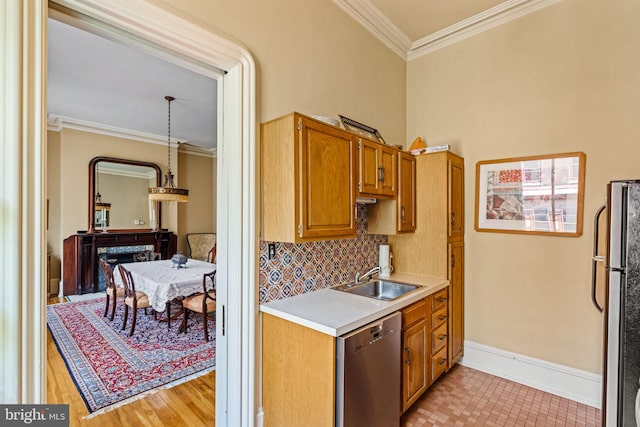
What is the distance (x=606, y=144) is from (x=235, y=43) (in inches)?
106

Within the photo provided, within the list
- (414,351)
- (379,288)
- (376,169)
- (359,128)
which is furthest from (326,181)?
(414,351)

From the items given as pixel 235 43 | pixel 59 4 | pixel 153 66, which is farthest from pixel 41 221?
pixel 153 66

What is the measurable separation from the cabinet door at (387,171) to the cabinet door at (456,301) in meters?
0.77

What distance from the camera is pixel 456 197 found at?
2.77 meters

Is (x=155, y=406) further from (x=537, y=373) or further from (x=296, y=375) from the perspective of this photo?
(x=537, y=373)

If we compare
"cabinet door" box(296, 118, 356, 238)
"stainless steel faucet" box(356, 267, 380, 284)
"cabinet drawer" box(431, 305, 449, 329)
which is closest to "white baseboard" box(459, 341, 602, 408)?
"cabinet drawer" box(431, 305, 449, 329)

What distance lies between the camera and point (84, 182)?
5.32 m

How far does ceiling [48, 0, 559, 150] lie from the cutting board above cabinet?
60cm

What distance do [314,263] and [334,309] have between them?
0.50 metres

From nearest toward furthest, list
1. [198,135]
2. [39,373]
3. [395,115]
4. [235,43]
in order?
[39,373] → [235,43] → [395,115] → [198,135]

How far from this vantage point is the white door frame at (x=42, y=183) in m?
1.10

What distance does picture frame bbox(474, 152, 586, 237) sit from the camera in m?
2.39

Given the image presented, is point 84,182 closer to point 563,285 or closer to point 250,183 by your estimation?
point 250,183

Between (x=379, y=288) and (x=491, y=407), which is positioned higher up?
(x=379, y=288)
